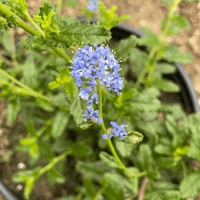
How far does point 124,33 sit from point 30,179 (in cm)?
202

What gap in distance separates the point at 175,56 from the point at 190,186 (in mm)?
1262

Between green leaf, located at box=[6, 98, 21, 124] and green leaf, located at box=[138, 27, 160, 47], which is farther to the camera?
green leaf, located at box=[138, 27, 160, 47]

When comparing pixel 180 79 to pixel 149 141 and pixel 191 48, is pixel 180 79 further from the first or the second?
pixel 149 141

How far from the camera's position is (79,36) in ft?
3.79

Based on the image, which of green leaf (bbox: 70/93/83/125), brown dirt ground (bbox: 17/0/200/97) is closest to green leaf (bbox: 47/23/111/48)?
green leaf (bbox: 70/93/83/125)

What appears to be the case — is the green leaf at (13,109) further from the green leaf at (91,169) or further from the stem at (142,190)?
the stem at (142,190)

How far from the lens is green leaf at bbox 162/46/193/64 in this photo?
2.09m

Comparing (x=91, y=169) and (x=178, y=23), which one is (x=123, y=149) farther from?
(x=178, y=23)

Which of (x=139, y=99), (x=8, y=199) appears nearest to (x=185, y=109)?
(x=139, y=99)

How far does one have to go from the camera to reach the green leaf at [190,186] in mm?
1689

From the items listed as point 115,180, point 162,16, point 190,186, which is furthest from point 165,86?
point 162,16

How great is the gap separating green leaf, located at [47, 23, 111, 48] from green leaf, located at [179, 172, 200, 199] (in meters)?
1.41

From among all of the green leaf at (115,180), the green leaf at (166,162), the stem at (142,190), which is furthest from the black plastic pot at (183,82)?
the green leaf at (115,180)

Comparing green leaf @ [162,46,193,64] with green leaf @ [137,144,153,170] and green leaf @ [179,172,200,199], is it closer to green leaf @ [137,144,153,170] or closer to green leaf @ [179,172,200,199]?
green leaf @ [137,144,153,170]
